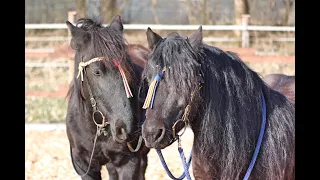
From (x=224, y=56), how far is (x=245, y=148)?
62 cm

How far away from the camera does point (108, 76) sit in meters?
4.28

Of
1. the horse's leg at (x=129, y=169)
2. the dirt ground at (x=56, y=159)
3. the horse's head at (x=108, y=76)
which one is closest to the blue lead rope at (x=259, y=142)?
the horse's head at (x=108, y=76)

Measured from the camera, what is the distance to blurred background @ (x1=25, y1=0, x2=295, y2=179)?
7883mm

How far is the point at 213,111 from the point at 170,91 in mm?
338

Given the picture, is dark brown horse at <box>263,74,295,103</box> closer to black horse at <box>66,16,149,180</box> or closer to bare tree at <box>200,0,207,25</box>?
black horse at <box>66,16,149,180</box>

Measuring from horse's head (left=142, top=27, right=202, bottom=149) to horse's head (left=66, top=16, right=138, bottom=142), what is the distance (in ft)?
3.05

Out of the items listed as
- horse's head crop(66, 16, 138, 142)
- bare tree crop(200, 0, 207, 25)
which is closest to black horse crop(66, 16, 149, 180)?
horse's head crop(66, 16, 138, 142)

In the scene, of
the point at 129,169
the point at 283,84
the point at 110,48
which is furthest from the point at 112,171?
the point at 283,84

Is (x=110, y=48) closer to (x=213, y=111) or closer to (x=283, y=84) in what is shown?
(x=213, y=111)

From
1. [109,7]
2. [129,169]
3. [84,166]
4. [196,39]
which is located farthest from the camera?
[109,7]

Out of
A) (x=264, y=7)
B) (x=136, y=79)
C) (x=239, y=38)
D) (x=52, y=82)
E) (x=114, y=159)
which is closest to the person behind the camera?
(x=136, y=79)
